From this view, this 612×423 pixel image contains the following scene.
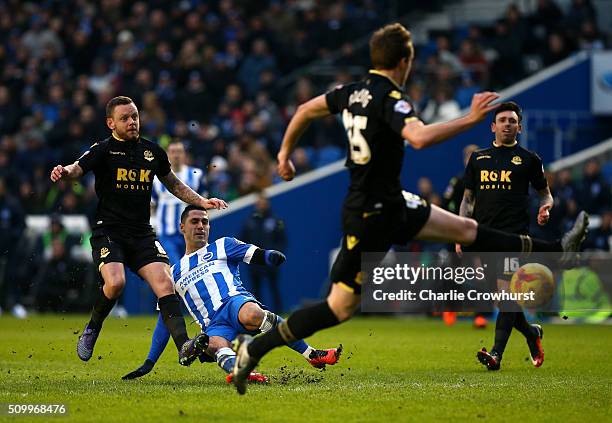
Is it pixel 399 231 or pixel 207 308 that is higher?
pixel 399 231

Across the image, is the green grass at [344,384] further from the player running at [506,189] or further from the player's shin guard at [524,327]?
the player running at [506,189]

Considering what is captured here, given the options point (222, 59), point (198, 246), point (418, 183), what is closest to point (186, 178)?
point (198, 246)

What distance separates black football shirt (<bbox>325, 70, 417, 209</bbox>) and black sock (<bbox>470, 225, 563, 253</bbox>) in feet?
2.31

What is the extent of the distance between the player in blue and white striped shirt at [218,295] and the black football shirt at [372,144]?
1.79 meters

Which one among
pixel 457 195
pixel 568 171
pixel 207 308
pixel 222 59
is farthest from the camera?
pixel 222 59

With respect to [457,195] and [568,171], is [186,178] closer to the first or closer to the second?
[457,195]

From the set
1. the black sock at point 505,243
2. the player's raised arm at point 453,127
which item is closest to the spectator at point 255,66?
the black sock at point 505,243

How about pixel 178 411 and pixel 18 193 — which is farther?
pixel 18 193

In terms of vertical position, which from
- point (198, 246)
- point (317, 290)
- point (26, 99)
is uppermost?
point (26, 99)

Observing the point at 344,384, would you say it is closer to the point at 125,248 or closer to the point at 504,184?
the point at 125,248

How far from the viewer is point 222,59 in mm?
24906

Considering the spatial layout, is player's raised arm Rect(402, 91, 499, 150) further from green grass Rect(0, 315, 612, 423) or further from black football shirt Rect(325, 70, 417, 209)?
green grass Rect(0, 315, 612, 423)

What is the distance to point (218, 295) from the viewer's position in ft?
33.3

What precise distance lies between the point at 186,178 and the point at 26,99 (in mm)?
11064
